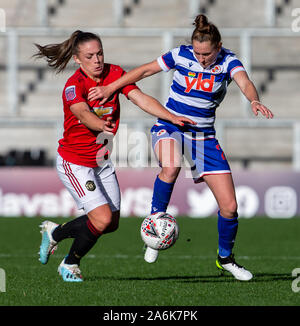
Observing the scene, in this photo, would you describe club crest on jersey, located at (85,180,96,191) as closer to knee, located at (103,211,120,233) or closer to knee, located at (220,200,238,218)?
knee, located at (103,211,120,233)

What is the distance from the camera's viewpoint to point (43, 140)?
70.1 feet

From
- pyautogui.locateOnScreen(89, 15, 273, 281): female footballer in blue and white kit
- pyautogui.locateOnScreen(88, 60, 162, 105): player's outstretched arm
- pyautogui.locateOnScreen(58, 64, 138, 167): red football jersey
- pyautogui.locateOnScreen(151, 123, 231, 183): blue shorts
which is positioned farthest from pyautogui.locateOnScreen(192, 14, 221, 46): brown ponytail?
pyautogui.locateOnScreen(151, 123, 231, 183): blue shorts

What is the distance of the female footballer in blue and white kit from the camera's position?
6.94 meters

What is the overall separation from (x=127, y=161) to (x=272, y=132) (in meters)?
4.31

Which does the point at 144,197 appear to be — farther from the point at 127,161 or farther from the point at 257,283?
the point at 257,283

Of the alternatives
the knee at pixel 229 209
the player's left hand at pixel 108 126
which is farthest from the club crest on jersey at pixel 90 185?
the knee at pixel 229 209

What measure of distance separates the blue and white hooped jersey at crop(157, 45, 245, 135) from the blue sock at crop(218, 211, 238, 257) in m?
0.80

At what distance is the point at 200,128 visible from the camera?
7250 millimetres

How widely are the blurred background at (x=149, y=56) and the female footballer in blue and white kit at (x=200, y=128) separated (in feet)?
35.0

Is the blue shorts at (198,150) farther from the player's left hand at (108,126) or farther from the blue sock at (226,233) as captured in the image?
the player's left hand at (108,126)

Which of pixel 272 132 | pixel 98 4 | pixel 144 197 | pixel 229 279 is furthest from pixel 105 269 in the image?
pixel 98 4

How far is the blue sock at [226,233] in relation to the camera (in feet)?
23.3

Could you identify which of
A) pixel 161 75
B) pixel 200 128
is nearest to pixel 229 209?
pixel 200 128

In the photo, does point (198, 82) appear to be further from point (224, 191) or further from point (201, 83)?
point (224, 191)
